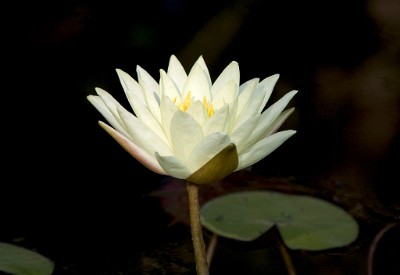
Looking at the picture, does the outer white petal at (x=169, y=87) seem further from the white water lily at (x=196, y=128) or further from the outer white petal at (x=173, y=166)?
the outer white petal at (x=173, y=166)

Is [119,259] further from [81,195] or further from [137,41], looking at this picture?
[137,41]

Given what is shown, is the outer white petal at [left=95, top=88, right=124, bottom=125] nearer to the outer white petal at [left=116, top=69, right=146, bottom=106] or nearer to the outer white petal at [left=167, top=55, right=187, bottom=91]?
the outer white petal at [left=116, top=69, right=146, bottom=106]

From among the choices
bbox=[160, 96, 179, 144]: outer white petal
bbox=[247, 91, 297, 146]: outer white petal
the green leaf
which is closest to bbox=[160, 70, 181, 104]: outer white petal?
bbox=[160, 96, 179, 144]: outer white petal

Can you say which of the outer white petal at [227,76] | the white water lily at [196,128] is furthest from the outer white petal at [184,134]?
the outer white petal at [227,76]

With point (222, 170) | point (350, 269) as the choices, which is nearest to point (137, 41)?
point (350, 269)

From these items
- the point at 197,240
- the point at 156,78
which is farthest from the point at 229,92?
the point at 156,78
